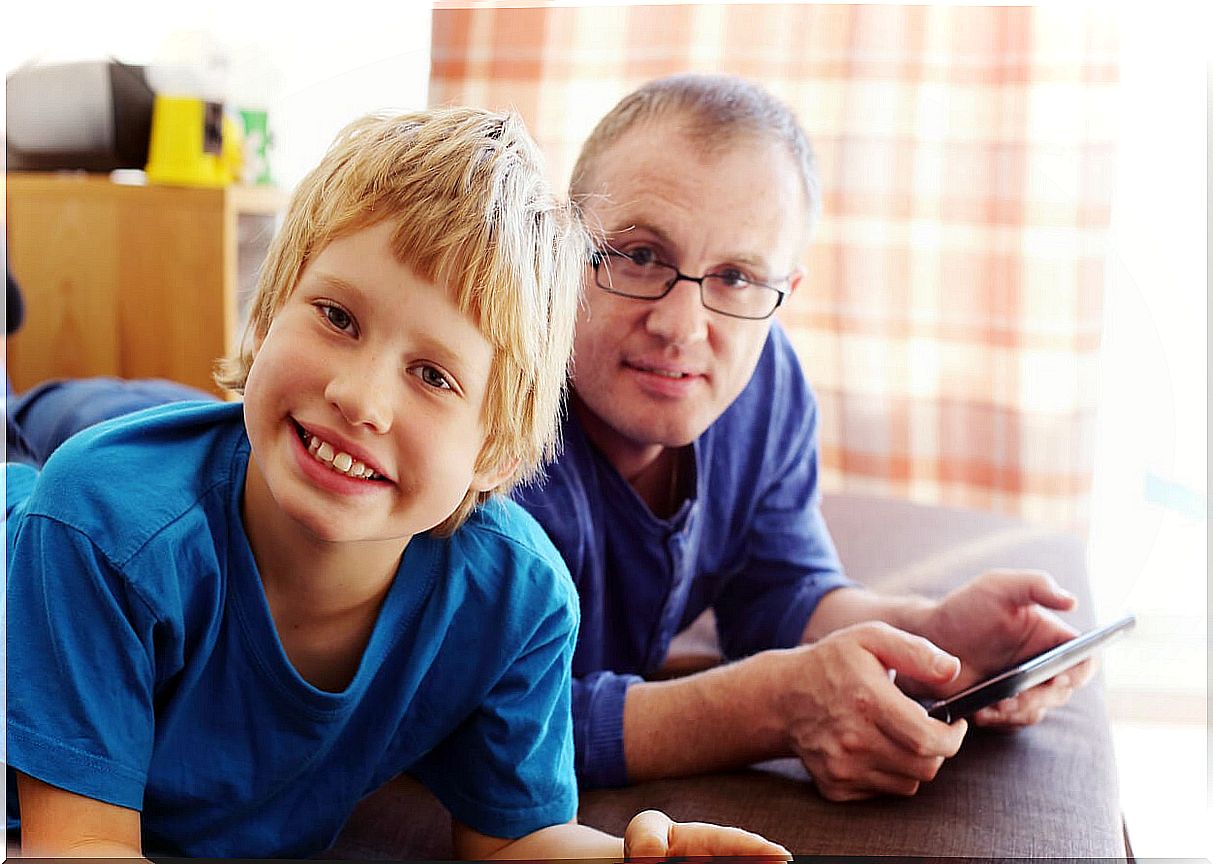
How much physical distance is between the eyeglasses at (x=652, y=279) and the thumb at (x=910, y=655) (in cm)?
19

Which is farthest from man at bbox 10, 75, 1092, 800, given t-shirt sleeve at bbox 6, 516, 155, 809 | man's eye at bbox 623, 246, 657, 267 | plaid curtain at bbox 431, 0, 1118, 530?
plaid curtain at bbox 431, 0, 1118, 530

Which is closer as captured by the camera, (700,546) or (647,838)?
(647,838)

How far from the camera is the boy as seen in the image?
505 millimetres

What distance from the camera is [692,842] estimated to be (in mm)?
541

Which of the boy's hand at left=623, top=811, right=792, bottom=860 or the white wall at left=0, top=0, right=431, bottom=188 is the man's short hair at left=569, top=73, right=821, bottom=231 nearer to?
the white wall at left=0, top=0, right=431, bottom=188

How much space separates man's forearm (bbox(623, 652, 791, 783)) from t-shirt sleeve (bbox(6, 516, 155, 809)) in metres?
0.28

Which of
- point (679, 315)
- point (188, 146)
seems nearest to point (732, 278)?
point (679, 315)

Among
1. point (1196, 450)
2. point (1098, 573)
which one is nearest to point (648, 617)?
point (1196, 450)

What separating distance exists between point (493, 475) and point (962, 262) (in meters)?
1.03

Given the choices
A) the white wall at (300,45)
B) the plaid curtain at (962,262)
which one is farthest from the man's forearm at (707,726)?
the plaid curtain at (962,262)

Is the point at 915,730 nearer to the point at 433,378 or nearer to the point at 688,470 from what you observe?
the point at 688,470

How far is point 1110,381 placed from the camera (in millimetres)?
1307

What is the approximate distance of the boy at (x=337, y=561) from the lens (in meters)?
0.50

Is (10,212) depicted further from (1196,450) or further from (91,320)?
(1196,450)
